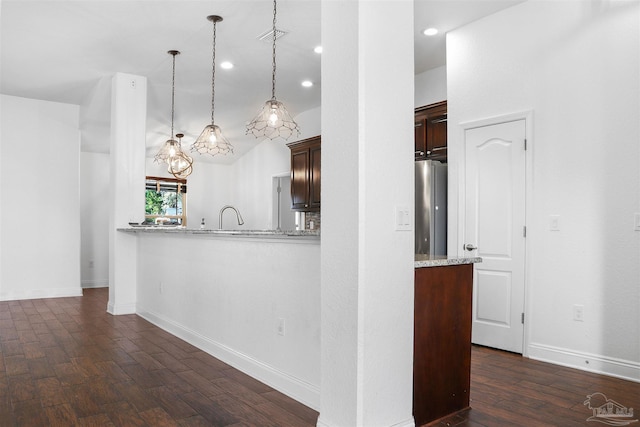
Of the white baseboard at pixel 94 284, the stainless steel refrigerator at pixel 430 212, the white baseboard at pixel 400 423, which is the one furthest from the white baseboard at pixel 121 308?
the white baseboard at pixel 400 423

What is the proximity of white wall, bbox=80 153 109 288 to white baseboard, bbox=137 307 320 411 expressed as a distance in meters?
4.36

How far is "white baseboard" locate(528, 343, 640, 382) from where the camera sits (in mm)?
3110

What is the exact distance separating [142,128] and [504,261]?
14.8 ft

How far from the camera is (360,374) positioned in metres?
2.04

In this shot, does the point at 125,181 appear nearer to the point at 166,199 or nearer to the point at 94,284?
the point at 94,284

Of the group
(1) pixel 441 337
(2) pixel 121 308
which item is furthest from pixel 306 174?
(1) pixel 441 337

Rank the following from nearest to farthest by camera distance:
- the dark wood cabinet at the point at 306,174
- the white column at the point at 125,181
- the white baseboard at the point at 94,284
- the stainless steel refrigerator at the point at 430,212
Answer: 1. the stainless steel refrigerator at the point at 430,212
2. the white column at the point at 125,181
3. the dark wood cabinet at the point at 306,174
4. the white baseboard at the point at 94,284

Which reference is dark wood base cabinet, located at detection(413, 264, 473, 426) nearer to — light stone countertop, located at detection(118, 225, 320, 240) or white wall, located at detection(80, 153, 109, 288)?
light stone countertop, located at detection(118, 225, 320, 240)

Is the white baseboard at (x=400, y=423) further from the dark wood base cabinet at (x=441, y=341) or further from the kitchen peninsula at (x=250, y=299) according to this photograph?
the kitchen peninsula at (x=250, y=299)

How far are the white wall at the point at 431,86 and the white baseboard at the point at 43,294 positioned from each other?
561cm

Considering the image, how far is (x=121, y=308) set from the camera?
17.6 feet

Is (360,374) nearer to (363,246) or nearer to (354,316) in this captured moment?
(354,316)

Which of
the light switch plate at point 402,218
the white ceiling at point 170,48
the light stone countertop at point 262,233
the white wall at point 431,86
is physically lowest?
the light stone countertop at point 262,233

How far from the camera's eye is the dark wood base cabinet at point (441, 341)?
236 cm
